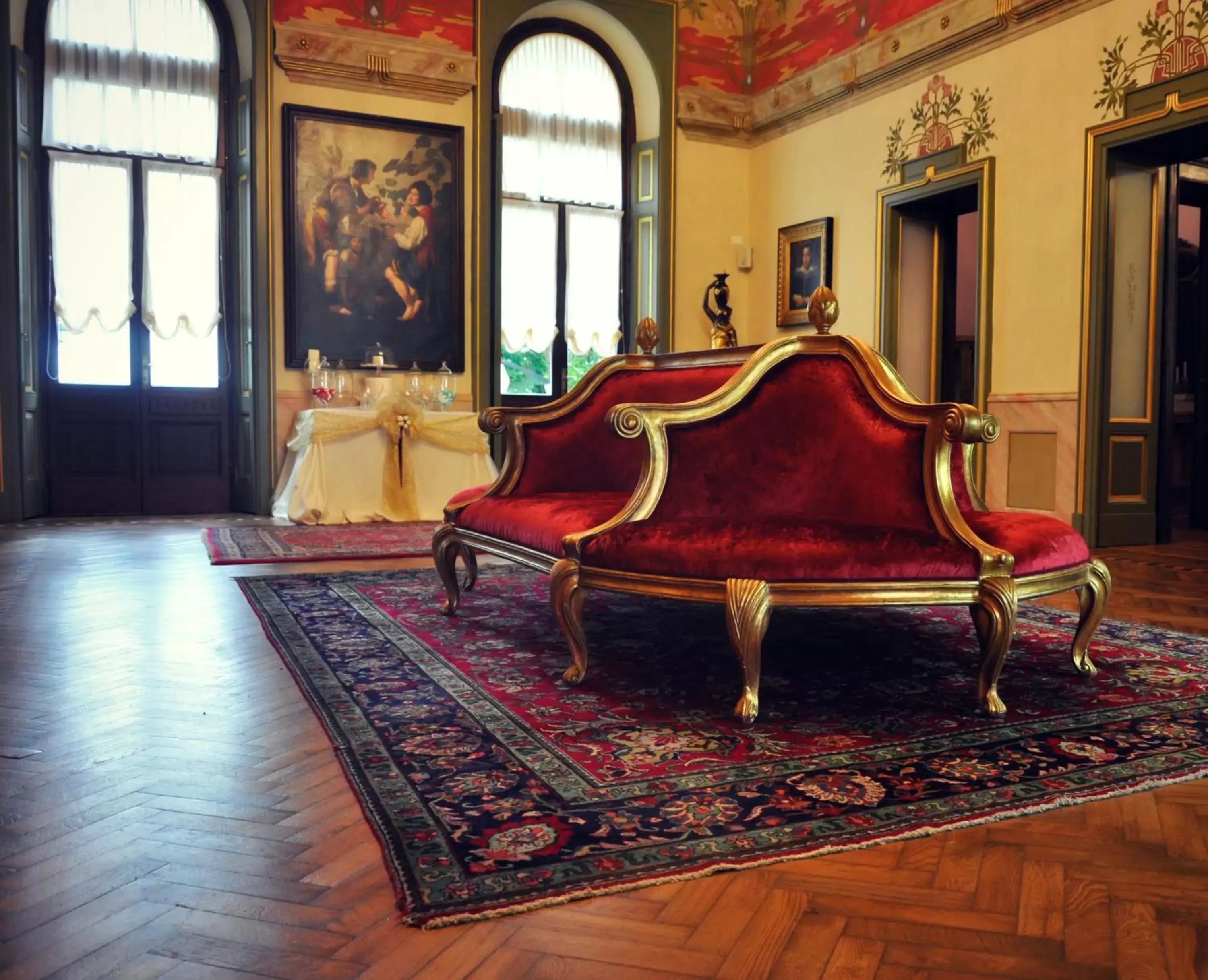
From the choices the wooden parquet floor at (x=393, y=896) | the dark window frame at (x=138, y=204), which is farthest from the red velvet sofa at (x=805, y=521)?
the dark window frame at (x=138, y=204)

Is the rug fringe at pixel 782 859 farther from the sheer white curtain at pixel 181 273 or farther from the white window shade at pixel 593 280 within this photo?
the white window shade at pixel 593 280

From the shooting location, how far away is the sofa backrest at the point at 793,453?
2.76 m

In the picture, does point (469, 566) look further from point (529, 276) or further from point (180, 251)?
point (529, 276)

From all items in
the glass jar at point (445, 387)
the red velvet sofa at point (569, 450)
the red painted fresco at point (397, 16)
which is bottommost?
the red velvet sofa at point (569, 450)

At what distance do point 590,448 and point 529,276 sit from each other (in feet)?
18.0

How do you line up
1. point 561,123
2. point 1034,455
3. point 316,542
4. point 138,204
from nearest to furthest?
1. point 316,542
2. point 1034,455
3. point 138,204
4. point 561,123

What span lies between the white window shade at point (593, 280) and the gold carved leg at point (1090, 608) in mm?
6617

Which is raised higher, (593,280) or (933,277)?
(593,280)

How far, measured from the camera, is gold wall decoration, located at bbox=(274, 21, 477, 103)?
766cm

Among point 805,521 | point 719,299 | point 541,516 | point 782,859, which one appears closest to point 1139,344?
point 719,299

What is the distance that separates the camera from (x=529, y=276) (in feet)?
29.0

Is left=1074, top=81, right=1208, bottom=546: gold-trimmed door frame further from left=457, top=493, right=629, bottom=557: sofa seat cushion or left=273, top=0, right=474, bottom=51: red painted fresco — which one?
left=273, top=0, right=474, bottom=51: red painted fresco

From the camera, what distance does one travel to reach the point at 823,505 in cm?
286

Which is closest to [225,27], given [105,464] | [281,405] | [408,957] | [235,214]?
[235,214]
